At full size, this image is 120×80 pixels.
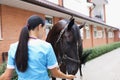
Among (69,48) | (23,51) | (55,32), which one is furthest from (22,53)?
(55,32)

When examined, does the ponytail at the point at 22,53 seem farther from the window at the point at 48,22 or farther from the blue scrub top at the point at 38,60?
the window at the point at 48,22

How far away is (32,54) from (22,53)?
0.11 metres

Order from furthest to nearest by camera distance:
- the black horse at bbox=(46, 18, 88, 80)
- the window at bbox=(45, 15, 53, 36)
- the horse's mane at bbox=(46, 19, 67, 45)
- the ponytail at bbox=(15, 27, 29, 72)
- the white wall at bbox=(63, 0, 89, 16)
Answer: the white wall at bbox=(63, 0, 89, 16) → the window at bbox=(45, 15, 53, 36) → the horse's mane at bbox=(46, 19, 67, 45) → the black horse at bbox=(46, 18, 88, 80) → the ponytail at bbox=(15, 27, 29, 72)

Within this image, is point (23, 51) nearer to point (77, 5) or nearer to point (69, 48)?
point (69, 48)

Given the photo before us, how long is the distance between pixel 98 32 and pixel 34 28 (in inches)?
1190

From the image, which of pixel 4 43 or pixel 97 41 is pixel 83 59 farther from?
pixel 97 41

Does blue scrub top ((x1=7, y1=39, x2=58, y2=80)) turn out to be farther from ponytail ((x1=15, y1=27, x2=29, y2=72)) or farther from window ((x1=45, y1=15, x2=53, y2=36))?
window ((x1=45, y1=15, x2=53, y2=36))

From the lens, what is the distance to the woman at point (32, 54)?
11.4 ft

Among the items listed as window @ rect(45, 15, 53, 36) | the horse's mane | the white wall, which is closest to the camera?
the horse's mane

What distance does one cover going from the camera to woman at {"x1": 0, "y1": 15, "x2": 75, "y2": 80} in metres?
3.46

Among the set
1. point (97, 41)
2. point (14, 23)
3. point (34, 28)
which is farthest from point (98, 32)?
point (34, 28)

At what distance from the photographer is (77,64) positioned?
16.7 ft

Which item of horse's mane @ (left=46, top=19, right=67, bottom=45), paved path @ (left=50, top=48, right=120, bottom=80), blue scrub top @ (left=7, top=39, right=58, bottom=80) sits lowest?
paved path @ (left=50, top=48, right=120, bottom=80)

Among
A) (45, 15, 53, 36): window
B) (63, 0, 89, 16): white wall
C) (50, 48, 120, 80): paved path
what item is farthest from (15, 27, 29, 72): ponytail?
(63, 0, 89, 16): white wall
